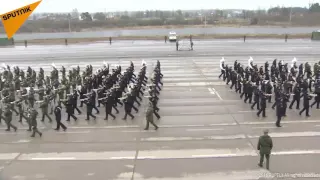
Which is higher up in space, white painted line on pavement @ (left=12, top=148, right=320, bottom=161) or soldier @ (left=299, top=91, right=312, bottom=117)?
soldier @ (left=299, top=91, right=312, bottom=117)

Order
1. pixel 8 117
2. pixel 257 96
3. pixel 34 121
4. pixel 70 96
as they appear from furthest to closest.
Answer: pixel 257 96, pixel 70 96, pixel 8 117, pixel 34 121

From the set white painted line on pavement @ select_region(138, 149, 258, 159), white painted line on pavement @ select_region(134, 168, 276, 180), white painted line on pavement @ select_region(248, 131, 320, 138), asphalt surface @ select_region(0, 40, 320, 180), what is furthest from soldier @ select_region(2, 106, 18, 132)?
white painted line on pavement @ select_region(248, 131, 320, 138)

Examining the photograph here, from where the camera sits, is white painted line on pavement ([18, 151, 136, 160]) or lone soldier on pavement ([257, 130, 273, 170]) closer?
lone soldier on pavement ([257, 130, 273, 170])

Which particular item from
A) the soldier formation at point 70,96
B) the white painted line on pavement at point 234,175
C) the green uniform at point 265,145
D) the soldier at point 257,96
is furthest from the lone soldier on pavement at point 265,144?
the soldier at point 257,96

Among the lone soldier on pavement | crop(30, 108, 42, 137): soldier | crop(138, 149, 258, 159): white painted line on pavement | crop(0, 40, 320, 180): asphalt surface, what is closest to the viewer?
the lone soldier on pavement

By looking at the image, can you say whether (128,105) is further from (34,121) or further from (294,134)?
(294,134)

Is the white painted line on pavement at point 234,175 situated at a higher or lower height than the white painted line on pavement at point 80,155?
lower

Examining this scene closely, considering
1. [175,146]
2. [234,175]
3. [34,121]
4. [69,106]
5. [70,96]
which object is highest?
[70,96]

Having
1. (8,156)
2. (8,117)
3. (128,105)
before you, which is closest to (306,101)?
(128,105)

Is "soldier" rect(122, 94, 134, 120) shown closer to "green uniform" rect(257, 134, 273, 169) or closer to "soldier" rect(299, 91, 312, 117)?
"green uniform" rect(257, 134, 273, 169)

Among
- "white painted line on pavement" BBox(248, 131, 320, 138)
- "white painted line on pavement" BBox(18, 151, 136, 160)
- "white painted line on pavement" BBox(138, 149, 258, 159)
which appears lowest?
"white painted line on pavement" BBox(18, 151, 136, 160)

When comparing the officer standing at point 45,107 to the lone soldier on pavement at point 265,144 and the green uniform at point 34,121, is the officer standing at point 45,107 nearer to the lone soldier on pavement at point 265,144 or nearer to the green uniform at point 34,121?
the green uniform at point 34,121

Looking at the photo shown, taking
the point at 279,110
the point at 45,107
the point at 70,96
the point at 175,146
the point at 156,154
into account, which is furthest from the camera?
the point at 70,96

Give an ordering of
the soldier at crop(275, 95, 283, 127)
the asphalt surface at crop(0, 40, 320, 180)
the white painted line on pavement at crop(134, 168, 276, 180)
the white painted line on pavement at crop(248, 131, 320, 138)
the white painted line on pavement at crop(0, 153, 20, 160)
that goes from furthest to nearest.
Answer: the soldier at crop(275, 95, 283, 127) < the white painted line on pavement at crop(248, 131, 320, 138) < the white painted line on pavement at crop(0, 153, 20, 160) < the asphalt surface at crop(0, 40, 320, 180) < the white painted line on pavement at crop(134, 168, 276, 180)
